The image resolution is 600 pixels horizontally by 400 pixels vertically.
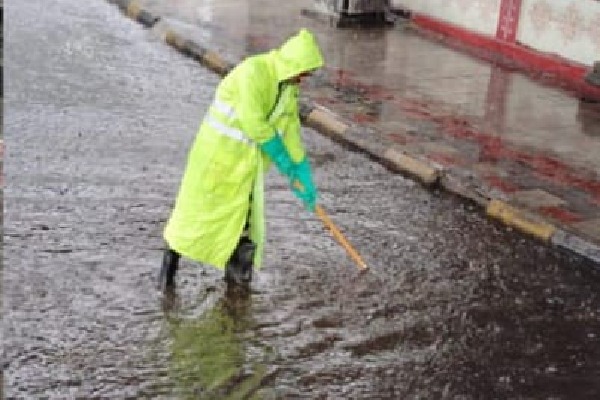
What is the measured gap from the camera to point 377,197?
9688mm

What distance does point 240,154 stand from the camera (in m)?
7.11

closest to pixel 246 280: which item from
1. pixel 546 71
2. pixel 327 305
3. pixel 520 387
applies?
pixel 327 305

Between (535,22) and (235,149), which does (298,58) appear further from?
(535,22)

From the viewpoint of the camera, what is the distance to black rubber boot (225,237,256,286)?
746 cm

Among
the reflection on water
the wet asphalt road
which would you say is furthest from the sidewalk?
the reflection on water

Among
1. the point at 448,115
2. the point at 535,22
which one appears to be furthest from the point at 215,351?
the point at 535,22

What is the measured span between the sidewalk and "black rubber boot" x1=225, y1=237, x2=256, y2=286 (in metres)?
Answer: 2.65

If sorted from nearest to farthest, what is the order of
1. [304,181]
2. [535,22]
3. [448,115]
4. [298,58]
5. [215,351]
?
[215,351] → [298,58] → [304,181] → [448,115] → [535,22]

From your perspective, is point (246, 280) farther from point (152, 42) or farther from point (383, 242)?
point (152, 42)

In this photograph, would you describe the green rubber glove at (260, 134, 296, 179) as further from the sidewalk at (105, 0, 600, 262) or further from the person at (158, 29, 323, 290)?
the sidewalk at (105, 0, 600, 262)

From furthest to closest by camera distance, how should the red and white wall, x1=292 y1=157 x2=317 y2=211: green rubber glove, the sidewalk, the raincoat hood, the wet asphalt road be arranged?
the red and white wall → the sidewalk → x1=292 y1=157 x2=317 y2=211: green rubber glove → the raincoat hood → the wet asphalt road

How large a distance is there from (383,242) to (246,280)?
55.7 inches

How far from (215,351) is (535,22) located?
362 inches

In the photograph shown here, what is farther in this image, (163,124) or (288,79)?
(163,124)
